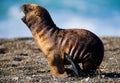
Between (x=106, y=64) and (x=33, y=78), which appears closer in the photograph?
(x=33, y=78)

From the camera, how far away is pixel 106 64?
16906mm

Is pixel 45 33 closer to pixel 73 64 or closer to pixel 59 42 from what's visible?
pixel 59 42

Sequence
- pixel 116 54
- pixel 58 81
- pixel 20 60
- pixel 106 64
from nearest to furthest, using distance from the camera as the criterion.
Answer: pixel 58 81, pixel 106 64, pixel 20 60, pixel 116 54

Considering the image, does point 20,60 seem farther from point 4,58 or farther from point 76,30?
point 76,30

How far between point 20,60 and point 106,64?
286cm

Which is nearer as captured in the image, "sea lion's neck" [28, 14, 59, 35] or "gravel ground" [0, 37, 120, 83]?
"gravel ground" [0, 37, 120, 83]

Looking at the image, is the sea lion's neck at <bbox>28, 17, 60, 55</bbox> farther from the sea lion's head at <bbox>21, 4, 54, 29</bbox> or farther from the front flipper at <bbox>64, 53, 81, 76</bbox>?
the front flipper at <bbox>64, 53, 81, 76</bbox>

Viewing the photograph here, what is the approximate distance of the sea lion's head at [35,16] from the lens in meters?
14.0

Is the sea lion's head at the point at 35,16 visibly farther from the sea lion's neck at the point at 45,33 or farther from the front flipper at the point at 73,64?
the front flipper at the point at 73,64

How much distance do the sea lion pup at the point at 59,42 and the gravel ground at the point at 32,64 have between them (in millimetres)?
367

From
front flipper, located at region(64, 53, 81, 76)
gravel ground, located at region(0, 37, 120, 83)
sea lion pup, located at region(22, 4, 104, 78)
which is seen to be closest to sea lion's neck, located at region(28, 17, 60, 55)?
sea lion pup, located at region(22, 4, 104, 78)

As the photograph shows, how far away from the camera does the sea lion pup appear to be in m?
Result: 13.7

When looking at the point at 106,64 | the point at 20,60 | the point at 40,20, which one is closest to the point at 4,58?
the point at 20,60

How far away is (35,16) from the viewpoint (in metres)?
14.1
